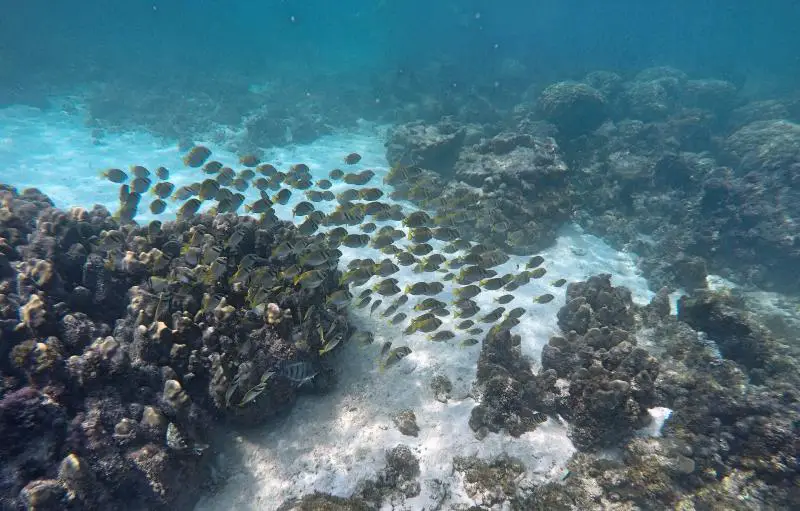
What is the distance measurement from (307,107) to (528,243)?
80.8ft

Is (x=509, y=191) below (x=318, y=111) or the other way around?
below

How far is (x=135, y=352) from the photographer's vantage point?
5477 millimetres

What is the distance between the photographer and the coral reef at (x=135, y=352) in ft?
14.4

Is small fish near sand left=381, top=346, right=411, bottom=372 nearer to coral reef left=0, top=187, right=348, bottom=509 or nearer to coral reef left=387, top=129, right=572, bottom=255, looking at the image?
coral reef left=0, top=187, right=348, bottom=509

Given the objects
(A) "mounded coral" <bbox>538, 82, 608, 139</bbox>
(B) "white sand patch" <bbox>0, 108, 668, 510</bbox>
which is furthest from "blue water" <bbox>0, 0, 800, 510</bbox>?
(A) "mounded coral" <bbox>538, 82, 608, 139</bbox>

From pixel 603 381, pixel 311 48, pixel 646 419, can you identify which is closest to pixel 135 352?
pixel 603 381

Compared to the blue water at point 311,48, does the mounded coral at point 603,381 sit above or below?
below

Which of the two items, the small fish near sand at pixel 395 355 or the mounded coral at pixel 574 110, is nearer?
the small fish near sand at pixel 395 355

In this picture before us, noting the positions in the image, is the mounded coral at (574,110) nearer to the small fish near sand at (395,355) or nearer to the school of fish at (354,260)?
the school of fish at (354,260)

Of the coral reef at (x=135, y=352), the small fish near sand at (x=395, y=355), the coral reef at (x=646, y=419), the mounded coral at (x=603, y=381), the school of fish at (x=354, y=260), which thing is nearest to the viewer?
the coral reef at (x=135, y=352)

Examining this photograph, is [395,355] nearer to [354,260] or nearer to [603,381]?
[354,260]

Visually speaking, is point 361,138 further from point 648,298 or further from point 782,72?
point 782,72

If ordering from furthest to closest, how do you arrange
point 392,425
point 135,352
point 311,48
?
point 311,48 < point 392,425 < point 135,352

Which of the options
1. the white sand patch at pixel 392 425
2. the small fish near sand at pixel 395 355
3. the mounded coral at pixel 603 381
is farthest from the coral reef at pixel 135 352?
the mounded coral at pixel 603 381
